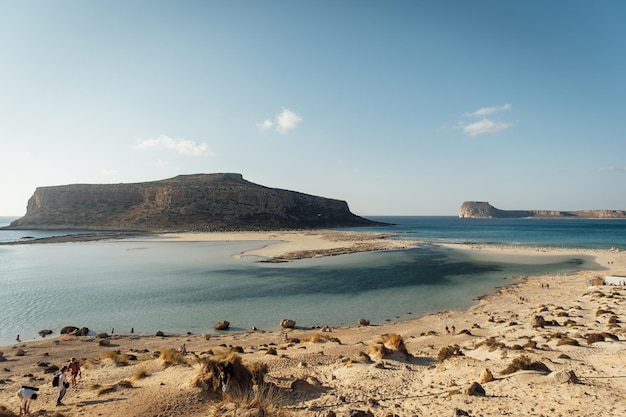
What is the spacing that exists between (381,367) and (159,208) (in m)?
115

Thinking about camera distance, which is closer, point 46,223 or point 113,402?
point 113,402

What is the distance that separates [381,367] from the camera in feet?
42.9

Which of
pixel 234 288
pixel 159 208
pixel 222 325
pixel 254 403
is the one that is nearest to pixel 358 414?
pixel 254 403

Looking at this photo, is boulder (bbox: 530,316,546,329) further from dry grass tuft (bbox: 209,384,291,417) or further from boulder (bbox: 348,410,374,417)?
dry grass tuft (bbox: 209,384,291,417)

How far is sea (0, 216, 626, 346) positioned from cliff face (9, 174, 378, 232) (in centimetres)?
5900

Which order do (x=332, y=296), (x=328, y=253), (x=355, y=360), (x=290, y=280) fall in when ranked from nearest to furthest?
(x=355, y=360) < (x=332, y=296) < (x=290, y=280) < (x=328, y=253)

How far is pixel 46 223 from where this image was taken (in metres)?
114

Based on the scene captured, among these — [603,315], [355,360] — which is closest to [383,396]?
[355,360]

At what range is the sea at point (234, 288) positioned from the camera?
74.0 ft

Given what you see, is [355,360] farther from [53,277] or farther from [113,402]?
[53,277]

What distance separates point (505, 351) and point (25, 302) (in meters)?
31.0

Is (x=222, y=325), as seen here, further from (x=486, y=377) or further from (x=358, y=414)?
(x=486, y=377)

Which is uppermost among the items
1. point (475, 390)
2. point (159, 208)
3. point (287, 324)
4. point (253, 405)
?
point (159, 208)

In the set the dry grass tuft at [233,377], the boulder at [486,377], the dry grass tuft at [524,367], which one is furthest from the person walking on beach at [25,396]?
the dry grass tuft at [524,367]
